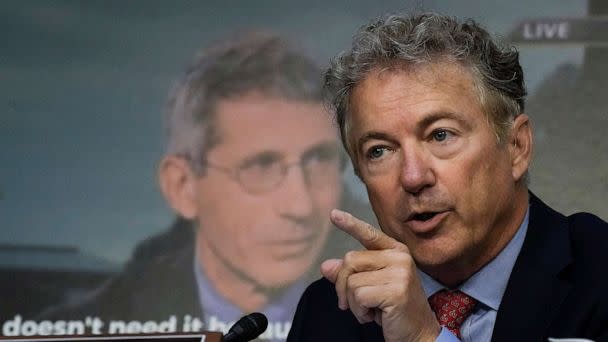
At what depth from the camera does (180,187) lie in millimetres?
4008

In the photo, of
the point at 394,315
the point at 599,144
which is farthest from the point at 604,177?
the point at 394,315

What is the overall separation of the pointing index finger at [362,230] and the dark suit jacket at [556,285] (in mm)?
385

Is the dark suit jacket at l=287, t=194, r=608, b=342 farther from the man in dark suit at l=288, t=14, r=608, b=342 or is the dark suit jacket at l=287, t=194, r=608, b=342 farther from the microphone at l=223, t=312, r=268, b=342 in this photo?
the microphone at l=223, t=312, r=268, b=342

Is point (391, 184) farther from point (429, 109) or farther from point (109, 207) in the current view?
point (109, 207)

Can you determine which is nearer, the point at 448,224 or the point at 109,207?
the point at 448,224

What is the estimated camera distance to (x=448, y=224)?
2.10 metres

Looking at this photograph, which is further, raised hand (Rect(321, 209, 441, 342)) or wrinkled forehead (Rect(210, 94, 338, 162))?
wrinkled forehead (Rect(210, 94, 338, 162))

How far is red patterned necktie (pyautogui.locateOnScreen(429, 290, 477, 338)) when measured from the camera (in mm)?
2178

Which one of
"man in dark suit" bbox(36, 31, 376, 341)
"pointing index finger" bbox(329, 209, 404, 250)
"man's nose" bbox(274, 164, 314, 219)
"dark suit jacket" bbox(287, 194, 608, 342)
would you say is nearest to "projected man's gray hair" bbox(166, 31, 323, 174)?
"man in dark suit" bbox(36, 31, 376, 341)

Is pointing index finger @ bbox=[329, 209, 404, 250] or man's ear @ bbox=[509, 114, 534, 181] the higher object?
man's ear @ bbox=[509, 114, 534, 181]

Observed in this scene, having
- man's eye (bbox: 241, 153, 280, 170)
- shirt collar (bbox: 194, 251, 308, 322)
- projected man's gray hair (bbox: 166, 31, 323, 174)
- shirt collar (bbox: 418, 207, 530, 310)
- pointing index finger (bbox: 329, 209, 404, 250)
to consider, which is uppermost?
projected man's gray hair (bbox: 166, 31, 323, 174)

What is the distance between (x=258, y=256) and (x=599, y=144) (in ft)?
4.86

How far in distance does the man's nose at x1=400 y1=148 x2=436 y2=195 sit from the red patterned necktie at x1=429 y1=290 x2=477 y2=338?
314 mm

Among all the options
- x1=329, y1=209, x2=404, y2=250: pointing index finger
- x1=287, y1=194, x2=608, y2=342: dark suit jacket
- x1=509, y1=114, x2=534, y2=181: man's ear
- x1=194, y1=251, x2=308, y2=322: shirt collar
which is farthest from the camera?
x1=194, y1=251, x2=308, y2=322: shirt collar
